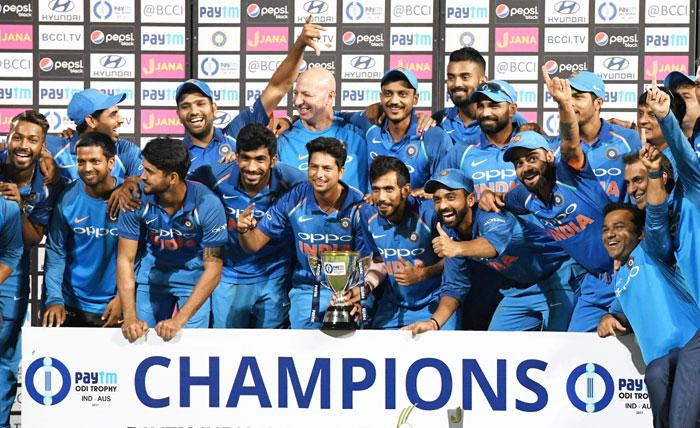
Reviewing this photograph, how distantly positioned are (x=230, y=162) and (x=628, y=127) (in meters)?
2.42

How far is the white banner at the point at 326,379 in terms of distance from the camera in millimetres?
5086

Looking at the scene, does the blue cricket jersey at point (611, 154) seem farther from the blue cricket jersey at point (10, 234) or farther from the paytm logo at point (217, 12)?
the blue cricket jersey at point (10, 234)

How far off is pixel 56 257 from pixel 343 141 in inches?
72.4

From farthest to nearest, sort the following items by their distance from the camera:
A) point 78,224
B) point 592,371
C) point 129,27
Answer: point 129,27
point 78,224
point 592,371

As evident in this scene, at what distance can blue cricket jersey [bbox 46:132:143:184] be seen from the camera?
650 cm

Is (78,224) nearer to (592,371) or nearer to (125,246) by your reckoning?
(125,246)

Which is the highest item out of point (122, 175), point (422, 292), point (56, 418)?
point (122, 175)

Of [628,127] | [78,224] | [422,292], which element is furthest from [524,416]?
[78,224]

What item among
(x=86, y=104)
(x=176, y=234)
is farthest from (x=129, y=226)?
(x=86, y=104)

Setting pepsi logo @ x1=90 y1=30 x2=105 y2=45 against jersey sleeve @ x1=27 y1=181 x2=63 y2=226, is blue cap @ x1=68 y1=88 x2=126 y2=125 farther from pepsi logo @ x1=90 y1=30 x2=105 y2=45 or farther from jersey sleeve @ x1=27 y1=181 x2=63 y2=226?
pepsi logo @ x1=90 y1=30 x2=105 y2=45

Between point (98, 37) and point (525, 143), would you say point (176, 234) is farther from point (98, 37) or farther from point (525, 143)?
point (98, 37)

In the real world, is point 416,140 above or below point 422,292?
above

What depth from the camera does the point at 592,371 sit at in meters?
5.08

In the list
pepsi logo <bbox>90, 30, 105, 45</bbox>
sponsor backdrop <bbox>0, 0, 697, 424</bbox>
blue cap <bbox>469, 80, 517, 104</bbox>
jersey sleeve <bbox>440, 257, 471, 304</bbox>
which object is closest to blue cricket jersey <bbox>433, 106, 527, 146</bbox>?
blue cap <bbox>469, 80, 517, 104</bbox>
